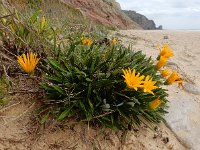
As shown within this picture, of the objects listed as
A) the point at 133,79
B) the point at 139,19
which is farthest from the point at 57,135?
the point at 139,19

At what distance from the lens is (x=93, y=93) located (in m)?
3.10

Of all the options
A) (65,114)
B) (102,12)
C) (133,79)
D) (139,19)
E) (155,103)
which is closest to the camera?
(133,79)

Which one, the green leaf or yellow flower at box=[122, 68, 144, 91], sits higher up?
yellow flower at box=[122, 68, 144, 91]

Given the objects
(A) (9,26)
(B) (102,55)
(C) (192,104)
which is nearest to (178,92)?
(C) (192,104)

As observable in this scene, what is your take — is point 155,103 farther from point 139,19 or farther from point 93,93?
point 139,19

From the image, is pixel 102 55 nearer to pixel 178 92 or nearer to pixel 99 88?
pixel 99 88

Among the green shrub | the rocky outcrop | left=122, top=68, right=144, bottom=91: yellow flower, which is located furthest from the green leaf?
the rocky outcrop

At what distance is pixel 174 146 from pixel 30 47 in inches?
62.7

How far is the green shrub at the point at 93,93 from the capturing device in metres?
3.04

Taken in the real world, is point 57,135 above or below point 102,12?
above

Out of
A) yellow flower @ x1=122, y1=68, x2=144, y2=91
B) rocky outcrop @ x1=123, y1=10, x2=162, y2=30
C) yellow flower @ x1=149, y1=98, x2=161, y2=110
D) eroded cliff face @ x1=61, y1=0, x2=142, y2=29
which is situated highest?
Result: yellow flower @ x1=122, y1=68, x2=144, y2=91

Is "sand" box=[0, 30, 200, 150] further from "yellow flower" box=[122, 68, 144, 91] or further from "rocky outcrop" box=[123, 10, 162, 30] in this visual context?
"rocky outcrop" box=[123, 10, 162, 30]

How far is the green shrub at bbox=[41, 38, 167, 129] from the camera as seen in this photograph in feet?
9.96

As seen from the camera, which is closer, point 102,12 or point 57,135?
point 57,135
